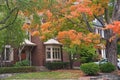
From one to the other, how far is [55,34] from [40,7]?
1210cm

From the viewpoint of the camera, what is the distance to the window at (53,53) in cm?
4108

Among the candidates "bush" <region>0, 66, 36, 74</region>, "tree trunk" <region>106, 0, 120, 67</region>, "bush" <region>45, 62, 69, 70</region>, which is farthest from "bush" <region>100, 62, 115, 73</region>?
"bush" <region>45, 62, 69, 70</region>

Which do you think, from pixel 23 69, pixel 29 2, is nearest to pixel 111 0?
pixel 23 69

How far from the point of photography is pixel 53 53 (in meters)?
41.8

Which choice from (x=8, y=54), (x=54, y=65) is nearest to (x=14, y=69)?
(x=8, y=54)

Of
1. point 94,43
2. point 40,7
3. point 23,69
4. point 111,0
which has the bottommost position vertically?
point 23,69

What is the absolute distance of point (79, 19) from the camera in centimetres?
2741

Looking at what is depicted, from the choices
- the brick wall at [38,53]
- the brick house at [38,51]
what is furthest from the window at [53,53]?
the brick wall at [38,53]

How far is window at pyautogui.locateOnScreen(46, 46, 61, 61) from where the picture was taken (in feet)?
135

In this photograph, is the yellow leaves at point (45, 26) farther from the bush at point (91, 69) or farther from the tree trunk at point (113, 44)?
the tree trunk at point (113, 44)

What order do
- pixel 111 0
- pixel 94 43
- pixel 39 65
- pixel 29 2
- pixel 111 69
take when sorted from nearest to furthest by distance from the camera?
pixel 29 2 → pixel 94 43 → pixel 111 69 → pixel 111 0 → pixel 39 65

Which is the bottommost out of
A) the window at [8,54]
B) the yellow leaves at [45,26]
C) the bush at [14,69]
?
the bush at [14,69]

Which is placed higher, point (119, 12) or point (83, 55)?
point (119, 12)

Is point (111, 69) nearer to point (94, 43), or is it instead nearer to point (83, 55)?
point (94, 43)
